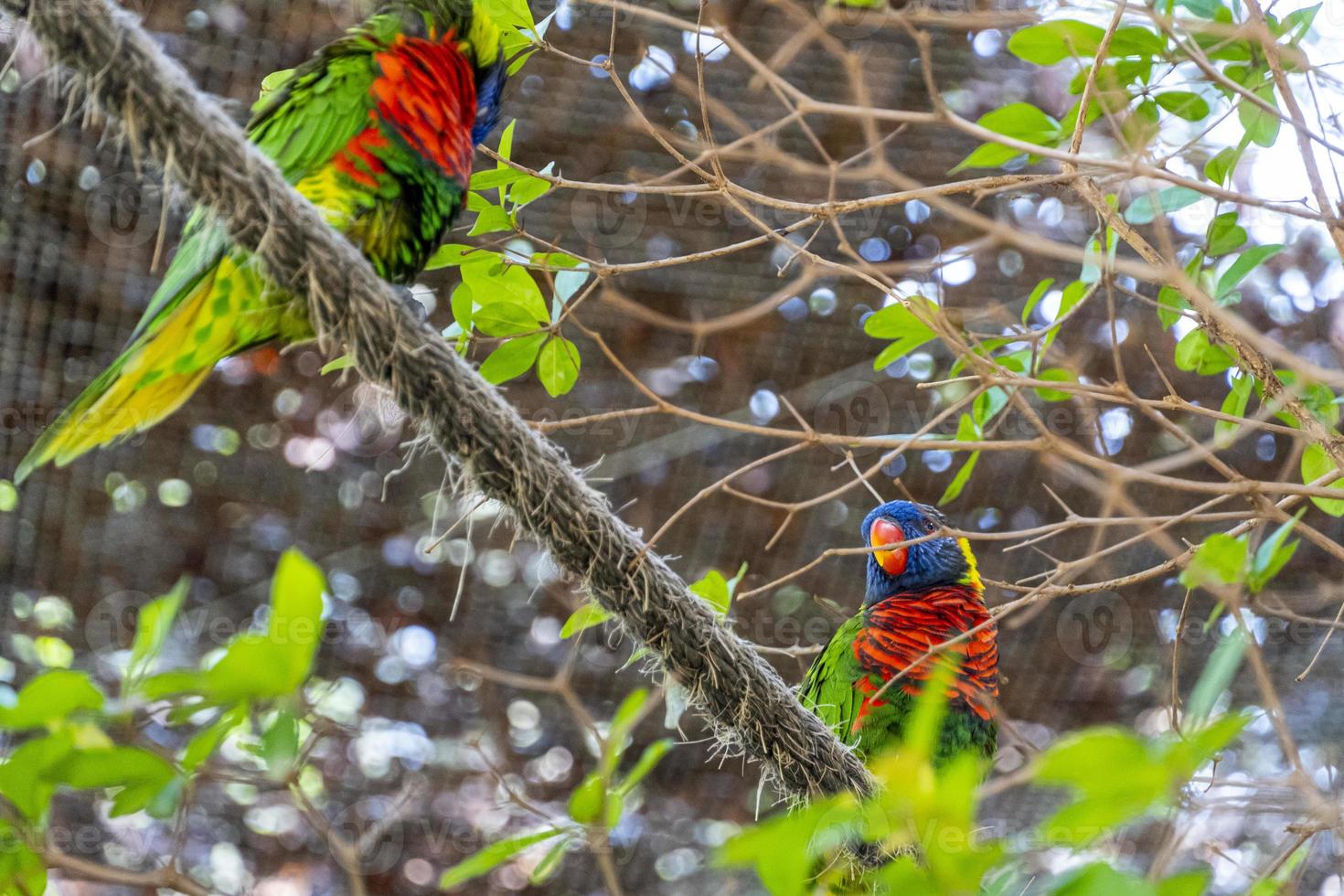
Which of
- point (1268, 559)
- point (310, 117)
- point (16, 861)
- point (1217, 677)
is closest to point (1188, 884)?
point (1217, 677)

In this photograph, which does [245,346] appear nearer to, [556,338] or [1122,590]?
[556,338]

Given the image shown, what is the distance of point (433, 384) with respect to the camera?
907mm

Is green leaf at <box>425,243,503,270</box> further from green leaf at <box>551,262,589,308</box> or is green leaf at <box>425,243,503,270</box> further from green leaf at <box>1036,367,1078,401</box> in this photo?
green leaf at <box>1036,367,1078,401</box>

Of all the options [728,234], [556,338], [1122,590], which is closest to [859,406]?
[728,234]

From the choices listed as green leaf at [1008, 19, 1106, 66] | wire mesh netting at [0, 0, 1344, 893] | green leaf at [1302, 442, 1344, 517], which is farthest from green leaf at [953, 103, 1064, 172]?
wire mesh netting at [0, 0, 1344, 893]

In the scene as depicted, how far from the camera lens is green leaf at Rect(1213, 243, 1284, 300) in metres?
0.99

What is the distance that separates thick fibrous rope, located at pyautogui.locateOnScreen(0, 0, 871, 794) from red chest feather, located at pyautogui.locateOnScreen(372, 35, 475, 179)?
50 cm

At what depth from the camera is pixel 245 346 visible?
1.36m

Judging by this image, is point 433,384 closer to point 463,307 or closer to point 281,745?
point 463,307

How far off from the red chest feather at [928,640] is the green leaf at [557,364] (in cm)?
67

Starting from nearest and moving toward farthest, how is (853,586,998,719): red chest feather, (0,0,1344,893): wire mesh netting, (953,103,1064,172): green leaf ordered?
(953,103,1064,172): green leaf → (853,586,998,719): red chest feather → (0,0,1344,893): wire mesh netting

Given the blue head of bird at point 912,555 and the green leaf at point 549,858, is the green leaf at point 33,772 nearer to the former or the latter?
the green leaf at point 549,858

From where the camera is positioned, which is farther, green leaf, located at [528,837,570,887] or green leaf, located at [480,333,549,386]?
green leaf, located at [480,333,549,386]

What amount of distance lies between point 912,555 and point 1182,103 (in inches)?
41.1
